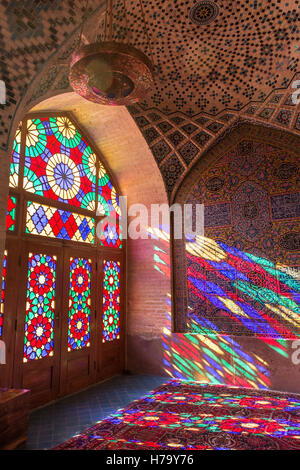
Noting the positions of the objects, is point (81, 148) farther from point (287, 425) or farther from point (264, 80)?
point (287, 425)

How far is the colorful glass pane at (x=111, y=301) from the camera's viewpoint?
623cm

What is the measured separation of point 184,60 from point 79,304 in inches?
165

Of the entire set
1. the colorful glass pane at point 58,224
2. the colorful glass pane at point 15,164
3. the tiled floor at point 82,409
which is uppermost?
the colorful glass pane at point 15,164

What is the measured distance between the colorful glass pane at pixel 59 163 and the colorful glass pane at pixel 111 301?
127 cm

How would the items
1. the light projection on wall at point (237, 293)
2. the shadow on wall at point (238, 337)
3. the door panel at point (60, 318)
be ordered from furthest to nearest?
the light projection on wall at point (237, 293)
the shadow on wall at point (238, 337)
the door panel at point (60, 318)

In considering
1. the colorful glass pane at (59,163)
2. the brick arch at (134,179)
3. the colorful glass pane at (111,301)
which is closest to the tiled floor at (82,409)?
the colorful glass pane at (111,301)

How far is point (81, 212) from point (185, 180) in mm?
2198

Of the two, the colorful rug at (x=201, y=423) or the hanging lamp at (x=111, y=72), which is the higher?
the hanging lamp at (x=111, y=72)

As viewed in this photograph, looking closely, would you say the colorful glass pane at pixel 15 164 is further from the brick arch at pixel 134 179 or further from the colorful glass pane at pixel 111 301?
the colorful glass pane at pixel 111 301

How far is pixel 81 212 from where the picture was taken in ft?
19.2

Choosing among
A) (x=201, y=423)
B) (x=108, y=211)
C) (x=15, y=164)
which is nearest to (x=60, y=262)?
(x=15, y=164)

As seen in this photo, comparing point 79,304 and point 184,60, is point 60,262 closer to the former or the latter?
point 79,304

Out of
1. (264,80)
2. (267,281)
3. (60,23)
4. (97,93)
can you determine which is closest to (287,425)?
(267,281)

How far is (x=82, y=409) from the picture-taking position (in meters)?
4.50
